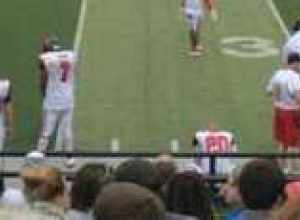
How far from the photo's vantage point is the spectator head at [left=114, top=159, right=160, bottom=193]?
5.52 meters

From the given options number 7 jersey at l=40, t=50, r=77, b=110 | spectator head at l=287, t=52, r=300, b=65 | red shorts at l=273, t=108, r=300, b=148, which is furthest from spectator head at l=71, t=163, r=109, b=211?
number 7 jersey at l=40, t=50, r=77, b=110

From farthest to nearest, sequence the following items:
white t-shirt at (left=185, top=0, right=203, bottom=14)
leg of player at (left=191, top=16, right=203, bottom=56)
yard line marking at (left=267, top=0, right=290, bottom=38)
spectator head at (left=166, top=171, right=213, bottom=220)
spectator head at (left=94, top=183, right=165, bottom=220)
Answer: yard line marking at (left=267, top=0, right=290, bottom=38) < white t-shirt at (left=185, top=0, right=203, bottom=14) < leg of player at (left=191, top=16, right=203, bottom=56) < spectator head at (left=166, top=171, right=213, bottom=220) < spectator head at (left=94, top=183, right=165, bottom=220)

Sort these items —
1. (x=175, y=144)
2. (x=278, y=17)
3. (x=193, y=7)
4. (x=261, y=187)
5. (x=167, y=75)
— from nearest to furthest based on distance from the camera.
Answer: (x=261, y=187)
(x=175, y=144)
(x=167, y=75)
(x=193, y=7)
(x=278, y=17)

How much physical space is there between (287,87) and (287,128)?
2.07 ft

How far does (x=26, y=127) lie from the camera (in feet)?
50.0

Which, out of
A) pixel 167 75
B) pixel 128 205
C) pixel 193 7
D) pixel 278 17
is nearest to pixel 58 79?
pixel 167 75

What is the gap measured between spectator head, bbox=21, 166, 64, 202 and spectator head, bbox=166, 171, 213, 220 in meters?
0.61

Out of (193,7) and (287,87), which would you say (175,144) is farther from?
(193,7)

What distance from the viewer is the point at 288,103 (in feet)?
41.4

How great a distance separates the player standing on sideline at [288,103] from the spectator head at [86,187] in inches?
276

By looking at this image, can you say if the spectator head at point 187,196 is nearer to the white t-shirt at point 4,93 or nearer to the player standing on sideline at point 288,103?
the player standing on sideline at point 288,103

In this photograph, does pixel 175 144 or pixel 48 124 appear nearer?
pixel 48 124

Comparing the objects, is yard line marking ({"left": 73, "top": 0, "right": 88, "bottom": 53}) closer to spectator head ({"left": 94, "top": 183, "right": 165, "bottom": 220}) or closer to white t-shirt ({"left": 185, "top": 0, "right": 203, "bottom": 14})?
white t-shirt ({"left": 185, "top": 0, "right": 203, "bottom": 14})

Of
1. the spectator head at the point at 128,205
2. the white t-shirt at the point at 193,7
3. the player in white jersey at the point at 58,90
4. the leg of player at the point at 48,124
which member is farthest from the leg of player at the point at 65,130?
the spectator head at the point at 128,205
